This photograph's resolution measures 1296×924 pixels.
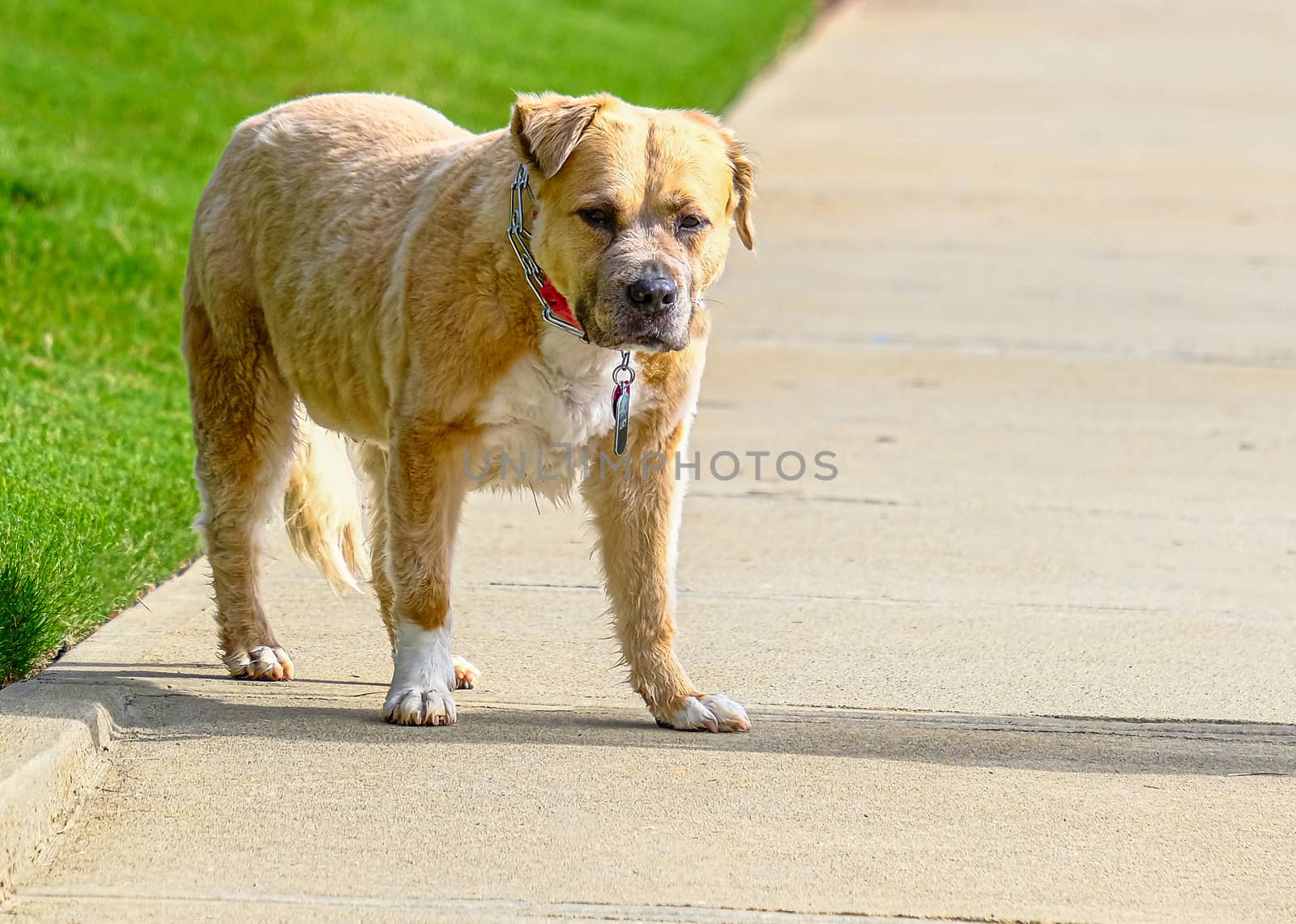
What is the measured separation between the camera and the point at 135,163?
428 inches

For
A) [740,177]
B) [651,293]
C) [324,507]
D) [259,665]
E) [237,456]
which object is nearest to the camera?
[651,293]

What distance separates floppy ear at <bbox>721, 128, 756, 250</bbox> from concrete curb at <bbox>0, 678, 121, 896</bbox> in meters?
2.09

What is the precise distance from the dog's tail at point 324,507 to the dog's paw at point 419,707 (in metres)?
1.01

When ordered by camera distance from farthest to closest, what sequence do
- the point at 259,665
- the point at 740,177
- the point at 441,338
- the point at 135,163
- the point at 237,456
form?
the point at 135,163 < the point at 237,456 < the point at 259,665 < the point at 740,177 < the point at 441,338

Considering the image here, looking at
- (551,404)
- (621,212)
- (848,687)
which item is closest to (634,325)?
(621,212)

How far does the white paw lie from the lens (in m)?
4.71

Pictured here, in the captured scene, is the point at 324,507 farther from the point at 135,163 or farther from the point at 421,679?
the point at 135,163

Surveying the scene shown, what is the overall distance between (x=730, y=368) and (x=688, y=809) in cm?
546

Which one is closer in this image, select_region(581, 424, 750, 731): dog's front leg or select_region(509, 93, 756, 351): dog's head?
select_region(509, 93, 756, 351): dog's head

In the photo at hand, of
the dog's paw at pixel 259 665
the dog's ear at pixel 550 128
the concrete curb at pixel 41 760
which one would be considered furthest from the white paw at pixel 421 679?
the dog's ear at pixel 550 128

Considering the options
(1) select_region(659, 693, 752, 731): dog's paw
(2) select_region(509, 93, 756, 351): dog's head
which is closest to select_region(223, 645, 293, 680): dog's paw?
(1) select_region(659, 693, 752, 731): dog's paw

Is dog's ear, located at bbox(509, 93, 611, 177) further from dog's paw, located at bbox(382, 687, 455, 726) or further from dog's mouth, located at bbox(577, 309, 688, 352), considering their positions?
dog's paw, located at bbox(382, 687, 455, 726)

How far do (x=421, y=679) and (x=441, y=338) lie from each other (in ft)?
2.97

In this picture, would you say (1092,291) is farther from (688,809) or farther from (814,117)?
(688,809)
